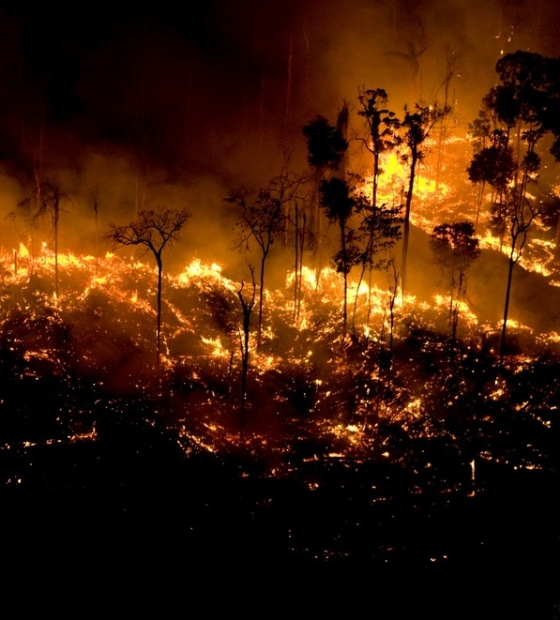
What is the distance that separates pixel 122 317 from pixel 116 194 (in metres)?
15.3

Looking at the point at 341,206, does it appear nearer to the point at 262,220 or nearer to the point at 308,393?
the point at 262,220

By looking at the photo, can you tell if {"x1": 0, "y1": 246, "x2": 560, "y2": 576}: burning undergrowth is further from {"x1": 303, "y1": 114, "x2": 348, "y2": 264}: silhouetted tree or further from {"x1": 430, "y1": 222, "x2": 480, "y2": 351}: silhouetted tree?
{"x1": 303, "y1": 114, "x2": 348, "y2": 264}: silhouetted tree

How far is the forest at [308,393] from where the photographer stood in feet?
66.4

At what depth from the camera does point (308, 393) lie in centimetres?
3172

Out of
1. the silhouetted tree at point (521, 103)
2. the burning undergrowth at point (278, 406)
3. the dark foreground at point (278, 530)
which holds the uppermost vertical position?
the silhouetted tree at point (521, 103)

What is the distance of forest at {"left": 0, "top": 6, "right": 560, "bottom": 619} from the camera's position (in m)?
20.2

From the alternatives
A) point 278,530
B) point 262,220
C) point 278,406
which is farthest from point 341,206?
point 278,530

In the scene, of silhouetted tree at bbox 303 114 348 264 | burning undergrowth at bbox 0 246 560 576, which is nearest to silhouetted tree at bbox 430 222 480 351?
burning undergrowth at bbox 0 246 560 576

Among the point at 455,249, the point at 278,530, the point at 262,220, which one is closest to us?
the point at 278,530

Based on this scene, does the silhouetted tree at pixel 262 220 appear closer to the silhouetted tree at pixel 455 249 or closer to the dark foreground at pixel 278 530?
the silhouetted tree at pixel 455 249

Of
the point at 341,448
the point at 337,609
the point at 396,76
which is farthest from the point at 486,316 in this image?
the point at 396,76

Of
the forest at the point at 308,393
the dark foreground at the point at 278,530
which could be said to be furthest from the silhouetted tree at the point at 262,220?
the dark foreground at the point at 278,530

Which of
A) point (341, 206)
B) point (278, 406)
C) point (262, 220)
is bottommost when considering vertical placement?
point (278, 406)

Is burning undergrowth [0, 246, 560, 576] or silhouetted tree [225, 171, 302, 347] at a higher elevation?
silhouetted tree [225, 171, 302, 347]
